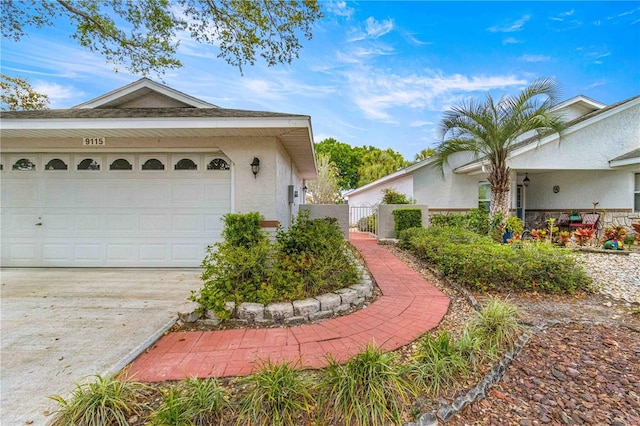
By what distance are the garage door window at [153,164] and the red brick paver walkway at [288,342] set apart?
13.6 feet

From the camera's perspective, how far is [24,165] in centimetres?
636

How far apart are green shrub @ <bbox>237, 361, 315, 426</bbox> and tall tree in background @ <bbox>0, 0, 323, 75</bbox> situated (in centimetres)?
752

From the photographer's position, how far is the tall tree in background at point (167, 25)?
21.8ft

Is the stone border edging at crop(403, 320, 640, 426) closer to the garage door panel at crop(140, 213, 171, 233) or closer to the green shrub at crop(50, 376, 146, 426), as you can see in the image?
the green shrub at crop(50, 376, 146, 426)

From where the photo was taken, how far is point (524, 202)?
43.7ft

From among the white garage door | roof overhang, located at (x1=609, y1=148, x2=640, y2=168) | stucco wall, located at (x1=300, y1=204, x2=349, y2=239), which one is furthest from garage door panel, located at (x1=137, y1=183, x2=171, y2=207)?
roof overhang, located at (x1=609, y1=148, x2=640, y2=168)

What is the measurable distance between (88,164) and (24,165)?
1.47 m

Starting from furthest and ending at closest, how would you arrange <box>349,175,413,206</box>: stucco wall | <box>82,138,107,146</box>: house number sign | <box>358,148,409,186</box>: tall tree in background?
<box>358,148,409,186</box>: tall tree in background < <box>349,175,413,206</box>: stucco wall < <box>82,138,107,146</box>: house number sign

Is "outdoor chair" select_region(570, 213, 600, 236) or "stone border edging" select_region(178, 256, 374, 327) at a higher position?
"outdoor chair" select_region(570, 213, 600, 236)

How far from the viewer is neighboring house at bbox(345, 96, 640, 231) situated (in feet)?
35.7

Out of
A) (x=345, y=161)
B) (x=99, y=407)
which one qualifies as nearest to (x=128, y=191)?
(x=99, y=407)

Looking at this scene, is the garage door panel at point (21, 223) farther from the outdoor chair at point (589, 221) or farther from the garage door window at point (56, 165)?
the outdoor chair at point (589, 221)

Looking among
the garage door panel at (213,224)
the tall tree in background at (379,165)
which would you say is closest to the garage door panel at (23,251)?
the garage door panel at (213,224)

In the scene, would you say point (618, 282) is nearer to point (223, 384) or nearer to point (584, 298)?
point (584, 298)
